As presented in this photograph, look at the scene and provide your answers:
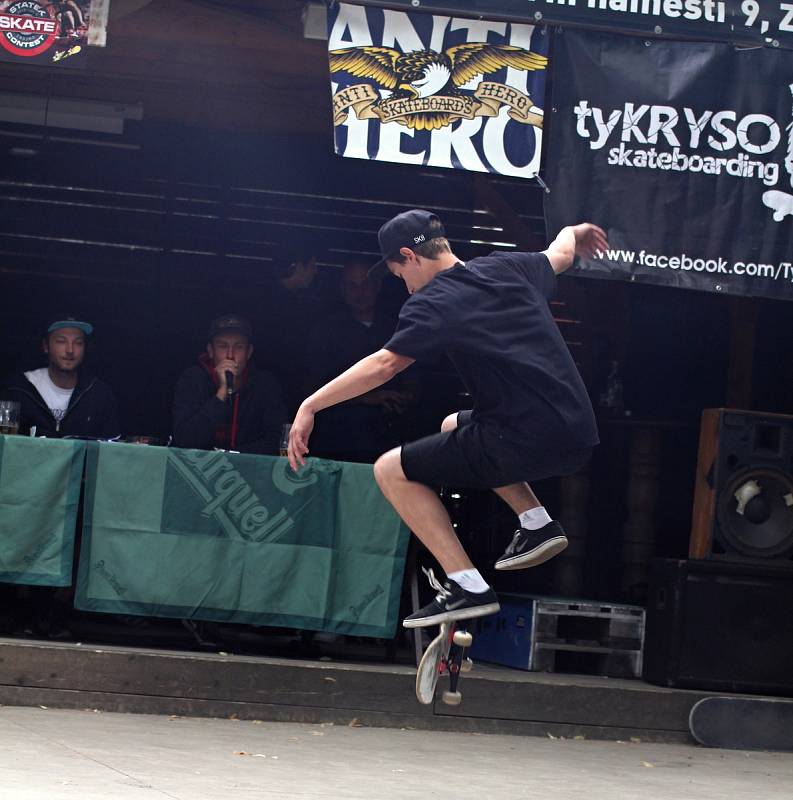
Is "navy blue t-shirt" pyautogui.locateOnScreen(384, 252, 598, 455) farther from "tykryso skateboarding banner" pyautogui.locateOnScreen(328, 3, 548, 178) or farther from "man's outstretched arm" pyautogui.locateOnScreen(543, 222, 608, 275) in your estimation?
"tykryso skateboarding banner" pyautogui.locateOnScreen(328, 3, 548, 178)

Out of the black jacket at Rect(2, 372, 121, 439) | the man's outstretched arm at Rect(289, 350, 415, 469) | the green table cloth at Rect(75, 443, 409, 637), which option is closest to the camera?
the man's outstretched arm at Rect(289, 350, 415, 469)

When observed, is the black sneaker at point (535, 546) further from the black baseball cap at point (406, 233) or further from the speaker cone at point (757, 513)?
the speaker cone at point (757, 513)

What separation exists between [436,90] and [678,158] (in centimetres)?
136

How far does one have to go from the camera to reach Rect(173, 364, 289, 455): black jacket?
26.7 feet

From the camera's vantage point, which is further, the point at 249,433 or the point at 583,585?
the point at 583,585

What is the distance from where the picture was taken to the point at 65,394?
8.50 meters

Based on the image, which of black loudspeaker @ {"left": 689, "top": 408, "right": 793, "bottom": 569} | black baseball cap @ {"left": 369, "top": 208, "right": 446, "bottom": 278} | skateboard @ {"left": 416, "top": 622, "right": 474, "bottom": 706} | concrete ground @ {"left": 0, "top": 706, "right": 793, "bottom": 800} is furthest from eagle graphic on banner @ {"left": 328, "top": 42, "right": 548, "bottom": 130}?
concrete ground @ {"left": 0, "top": 706, "right": 793, "bottom": 800}

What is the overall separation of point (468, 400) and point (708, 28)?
4462 mm

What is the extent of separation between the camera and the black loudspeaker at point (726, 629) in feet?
26.3

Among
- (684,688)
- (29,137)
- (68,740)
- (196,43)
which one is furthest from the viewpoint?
(29,137)

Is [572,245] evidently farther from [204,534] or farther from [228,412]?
[228,412]

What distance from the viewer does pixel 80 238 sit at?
11297mm

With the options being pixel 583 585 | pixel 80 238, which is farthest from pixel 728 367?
pixel 80 238

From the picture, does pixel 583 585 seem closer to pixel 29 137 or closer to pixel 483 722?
pixel 483 722
